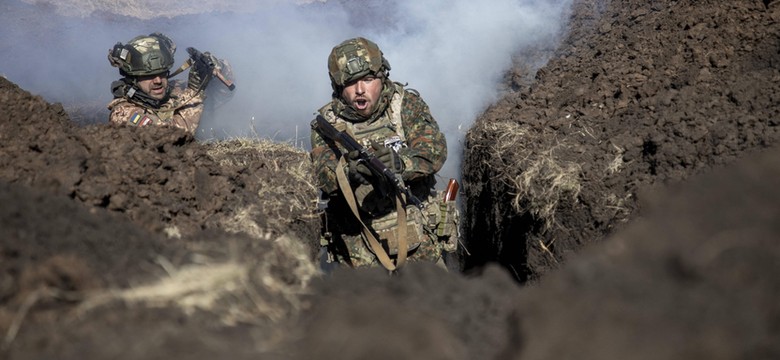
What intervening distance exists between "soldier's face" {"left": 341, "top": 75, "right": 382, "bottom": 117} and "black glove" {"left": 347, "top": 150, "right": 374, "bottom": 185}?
53cm

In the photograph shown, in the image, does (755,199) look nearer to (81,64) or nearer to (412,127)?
(412,127)

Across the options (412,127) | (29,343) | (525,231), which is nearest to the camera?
(29,343)

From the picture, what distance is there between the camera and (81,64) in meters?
16.3

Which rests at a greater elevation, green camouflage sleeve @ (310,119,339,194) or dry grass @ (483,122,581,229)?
green camouflage sleeve @ (310,119,339,194)

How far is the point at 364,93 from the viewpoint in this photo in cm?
608

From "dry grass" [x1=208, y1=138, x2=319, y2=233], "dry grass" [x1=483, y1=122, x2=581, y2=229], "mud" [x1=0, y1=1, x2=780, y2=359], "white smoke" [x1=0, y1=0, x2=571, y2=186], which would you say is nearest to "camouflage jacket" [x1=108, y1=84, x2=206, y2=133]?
"dry grass" [x1=208, y1=138, x2=319, y2=233]

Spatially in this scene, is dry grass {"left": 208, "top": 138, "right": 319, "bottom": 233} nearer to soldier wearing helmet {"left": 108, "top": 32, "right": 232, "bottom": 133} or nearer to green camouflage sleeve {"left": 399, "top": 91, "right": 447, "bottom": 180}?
soldier wearing helmet {"left": 108, "top": 32, "right": 232, "bottom": 133}

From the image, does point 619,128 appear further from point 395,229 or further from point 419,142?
point 395,229

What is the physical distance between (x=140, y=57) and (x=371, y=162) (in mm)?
3636

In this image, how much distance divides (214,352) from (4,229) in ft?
3.71

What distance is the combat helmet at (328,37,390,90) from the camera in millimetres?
6023

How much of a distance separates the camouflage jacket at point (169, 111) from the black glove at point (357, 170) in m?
2.57

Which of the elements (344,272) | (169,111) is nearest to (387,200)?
(344,272)

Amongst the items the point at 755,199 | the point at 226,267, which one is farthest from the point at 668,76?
the point at 226,267
